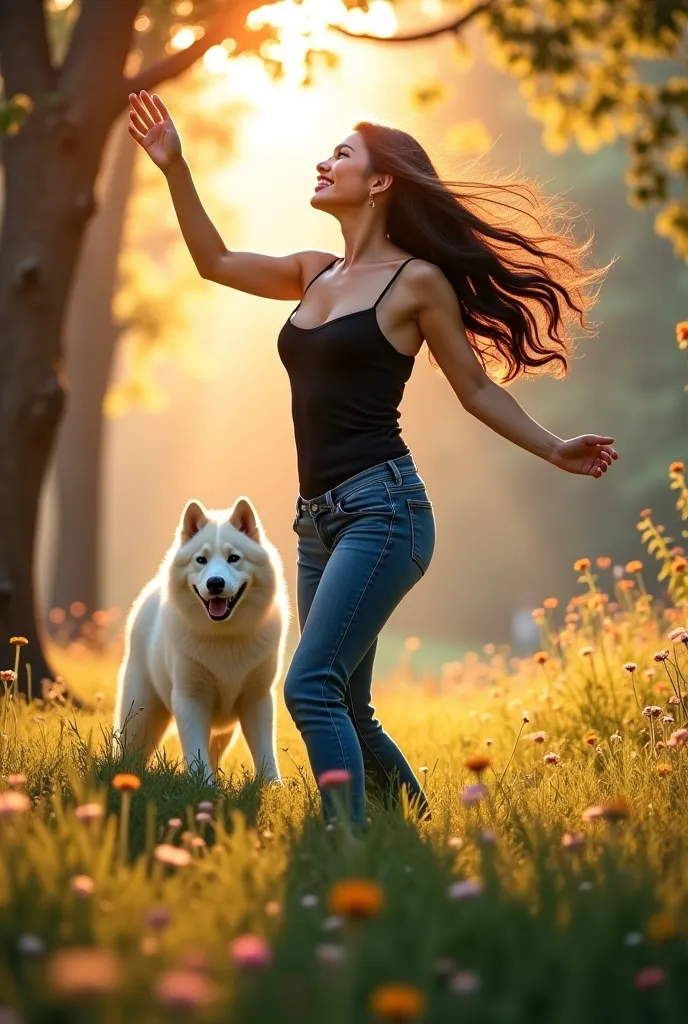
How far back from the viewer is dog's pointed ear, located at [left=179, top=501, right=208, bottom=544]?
4.94m

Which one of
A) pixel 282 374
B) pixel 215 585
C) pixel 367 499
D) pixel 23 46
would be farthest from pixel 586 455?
pixel 282 374

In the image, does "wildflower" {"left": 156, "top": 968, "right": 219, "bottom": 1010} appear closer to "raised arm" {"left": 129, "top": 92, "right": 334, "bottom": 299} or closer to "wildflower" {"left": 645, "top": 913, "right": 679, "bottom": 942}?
"wildflower" {"left": 645, "top": 913, "right": 679, "bottom": 942}

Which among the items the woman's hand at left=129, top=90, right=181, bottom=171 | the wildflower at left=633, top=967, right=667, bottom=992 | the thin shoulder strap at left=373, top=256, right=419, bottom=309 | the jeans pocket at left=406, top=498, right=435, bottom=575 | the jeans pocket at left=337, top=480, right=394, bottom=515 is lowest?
the wildflower at left=633, top=967, right=667, bottom=992

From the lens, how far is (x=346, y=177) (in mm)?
4105

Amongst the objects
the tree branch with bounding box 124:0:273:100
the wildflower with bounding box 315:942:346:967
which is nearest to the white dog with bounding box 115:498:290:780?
the wildflower with bounding box 315:942:346:967

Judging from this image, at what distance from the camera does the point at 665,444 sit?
2622 cm

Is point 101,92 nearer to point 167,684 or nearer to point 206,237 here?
point 206,237

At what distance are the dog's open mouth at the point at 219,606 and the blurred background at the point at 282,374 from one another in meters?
1.28

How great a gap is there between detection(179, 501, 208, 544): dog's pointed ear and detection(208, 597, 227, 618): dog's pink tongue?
352mm

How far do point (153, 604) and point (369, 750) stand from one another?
173 cm

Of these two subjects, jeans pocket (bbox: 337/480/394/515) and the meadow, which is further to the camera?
jeans pocket (bbox: 337/480/394/515)

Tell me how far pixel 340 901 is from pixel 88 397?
42.2 ft

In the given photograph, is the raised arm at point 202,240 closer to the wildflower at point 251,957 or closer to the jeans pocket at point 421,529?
the jeans pocket at point 421,529

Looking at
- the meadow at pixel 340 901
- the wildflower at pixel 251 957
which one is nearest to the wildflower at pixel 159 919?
the meadow at pixel 340 901
